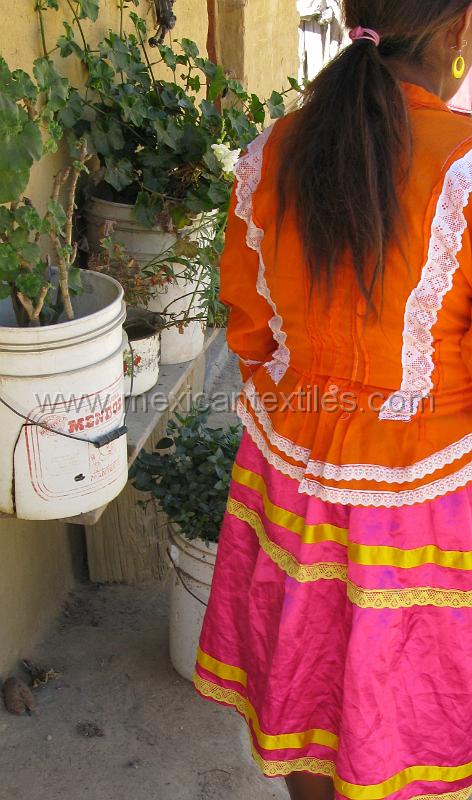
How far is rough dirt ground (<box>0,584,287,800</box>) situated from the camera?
2.28 meters

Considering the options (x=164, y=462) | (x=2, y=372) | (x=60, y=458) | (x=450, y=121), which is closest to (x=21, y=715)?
(x=164, y=462)

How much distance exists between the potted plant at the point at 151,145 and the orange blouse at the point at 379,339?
0.80 m

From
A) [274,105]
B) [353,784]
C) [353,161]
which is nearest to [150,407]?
[274,105]

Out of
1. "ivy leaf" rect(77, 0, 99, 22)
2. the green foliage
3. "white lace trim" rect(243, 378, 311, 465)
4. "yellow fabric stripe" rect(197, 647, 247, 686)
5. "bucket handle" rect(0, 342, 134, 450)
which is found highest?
"ivy leaf" rect(77, 0, 99, 22)

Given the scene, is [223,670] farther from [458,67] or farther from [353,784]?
[458,67]

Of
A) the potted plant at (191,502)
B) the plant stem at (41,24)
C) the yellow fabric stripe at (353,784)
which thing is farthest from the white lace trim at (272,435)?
the plant stem at (41,24)

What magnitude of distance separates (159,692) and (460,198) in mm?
1821

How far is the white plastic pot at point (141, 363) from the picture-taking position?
7.76ft

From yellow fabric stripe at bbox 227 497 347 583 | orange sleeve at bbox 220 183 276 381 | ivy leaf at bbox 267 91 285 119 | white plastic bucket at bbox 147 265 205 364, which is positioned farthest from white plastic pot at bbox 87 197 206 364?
yellow fabric stripe at bbox 227 497 347 583

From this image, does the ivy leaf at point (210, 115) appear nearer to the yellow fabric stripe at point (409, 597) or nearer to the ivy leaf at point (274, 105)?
the ivy leaf at point (274, 105)

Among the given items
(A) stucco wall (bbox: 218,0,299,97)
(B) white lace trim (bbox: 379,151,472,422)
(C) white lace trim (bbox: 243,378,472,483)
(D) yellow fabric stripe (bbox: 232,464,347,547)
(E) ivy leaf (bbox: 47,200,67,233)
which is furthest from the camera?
(A) stucco wall (bbox: 218,0,299,97)

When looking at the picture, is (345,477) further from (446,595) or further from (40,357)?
(40,357)

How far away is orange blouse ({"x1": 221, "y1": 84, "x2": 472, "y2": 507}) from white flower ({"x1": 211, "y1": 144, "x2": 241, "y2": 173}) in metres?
0.71

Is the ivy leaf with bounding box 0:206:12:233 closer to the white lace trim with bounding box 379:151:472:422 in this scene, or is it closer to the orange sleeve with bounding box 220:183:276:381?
the orange sleeve with bounding box 220:183:276:381
